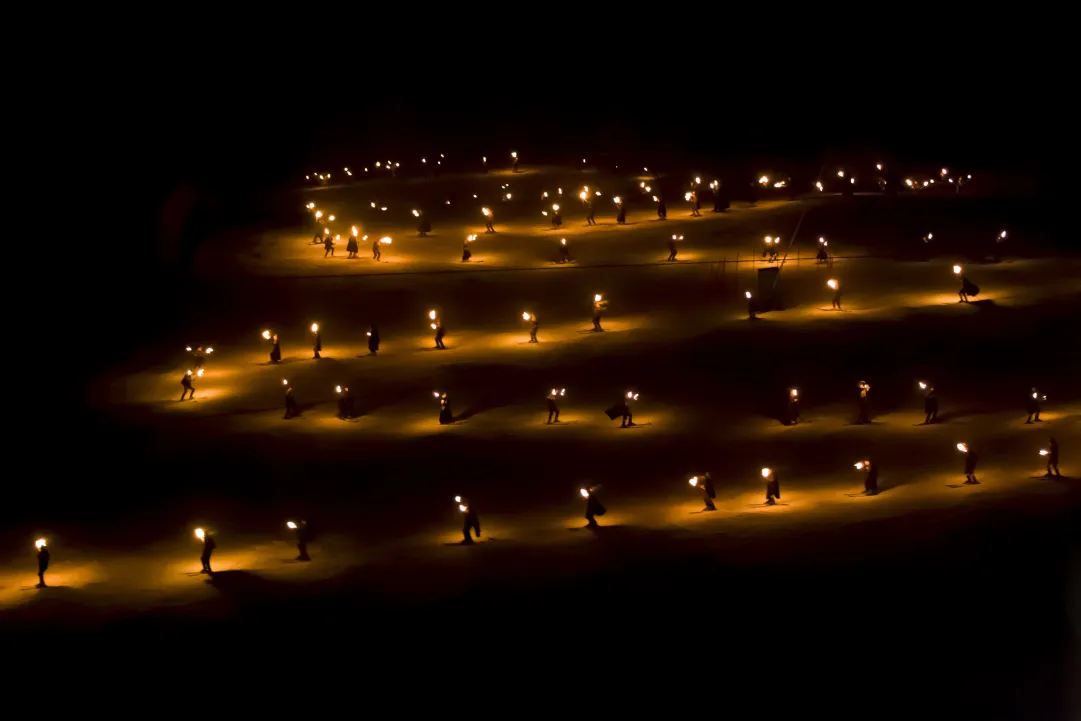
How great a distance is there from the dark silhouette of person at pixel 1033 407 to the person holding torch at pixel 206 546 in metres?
12.1

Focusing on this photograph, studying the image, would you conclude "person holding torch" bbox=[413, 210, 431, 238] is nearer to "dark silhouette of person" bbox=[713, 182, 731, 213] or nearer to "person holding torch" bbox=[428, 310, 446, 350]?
"person holding torch" bbox=[428, 310, 446, 350]

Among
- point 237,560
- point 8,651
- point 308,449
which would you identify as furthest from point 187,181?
point 8,651

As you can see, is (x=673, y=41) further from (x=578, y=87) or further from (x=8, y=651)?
(x=8, y=651)

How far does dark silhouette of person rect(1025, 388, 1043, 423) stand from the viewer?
22.0 m

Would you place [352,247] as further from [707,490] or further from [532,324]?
[707,490]

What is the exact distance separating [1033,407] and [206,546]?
40.0 ft

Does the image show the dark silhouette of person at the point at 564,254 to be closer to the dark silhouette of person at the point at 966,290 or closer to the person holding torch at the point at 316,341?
the person holding torch at the point at 316,341

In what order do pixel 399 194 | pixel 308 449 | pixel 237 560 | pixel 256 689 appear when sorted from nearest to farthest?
pixel 256 689, pixel 237 560, pixel 308 449, pixel 399 194

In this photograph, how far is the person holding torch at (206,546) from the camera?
1862 cm

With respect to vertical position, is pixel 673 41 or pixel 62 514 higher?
pixel 673 41

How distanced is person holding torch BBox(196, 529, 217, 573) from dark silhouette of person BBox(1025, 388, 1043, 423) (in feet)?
39.6

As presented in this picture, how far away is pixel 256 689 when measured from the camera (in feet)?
50.1

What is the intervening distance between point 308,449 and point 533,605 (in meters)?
6.78

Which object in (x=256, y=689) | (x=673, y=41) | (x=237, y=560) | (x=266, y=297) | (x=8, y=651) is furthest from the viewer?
(x=673, y=41)
